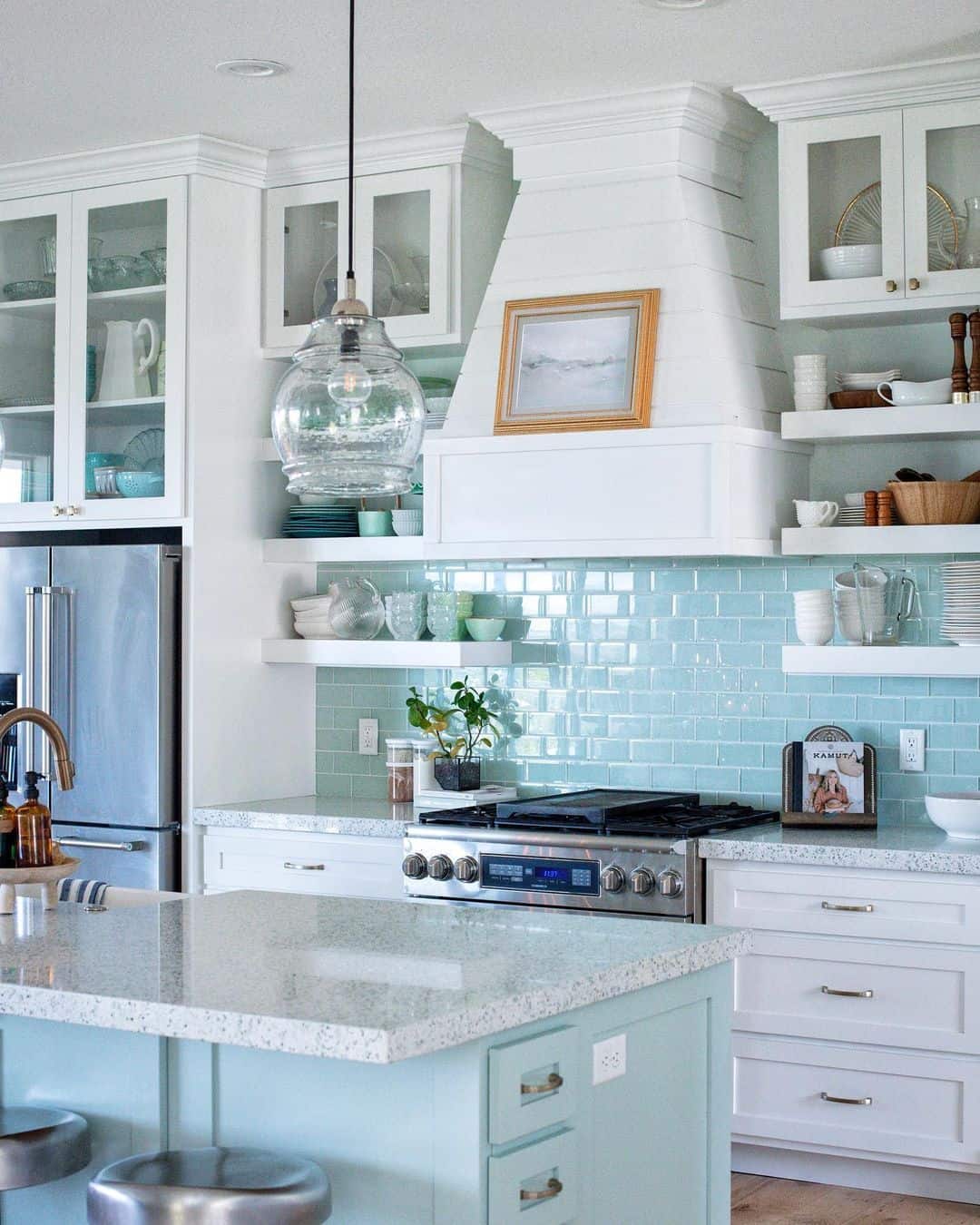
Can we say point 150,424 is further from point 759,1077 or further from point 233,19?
point 759,1077

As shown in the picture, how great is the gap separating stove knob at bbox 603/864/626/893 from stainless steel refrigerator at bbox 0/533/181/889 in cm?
146

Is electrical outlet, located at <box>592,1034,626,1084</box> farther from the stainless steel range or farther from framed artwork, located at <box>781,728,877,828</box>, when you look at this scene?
framed artwork, located at <box>781,728,877,828</box>

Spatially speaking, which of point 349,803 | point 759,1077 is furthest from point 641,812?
point 349,803

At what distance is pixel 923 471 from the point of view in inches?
182

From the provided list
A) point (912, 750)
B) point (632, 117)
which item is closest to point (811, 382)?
point (632, 117)

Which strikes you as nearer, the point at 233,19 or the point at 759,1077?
the point at 233,19

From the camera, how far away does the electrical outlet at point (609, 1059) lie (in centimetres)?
254

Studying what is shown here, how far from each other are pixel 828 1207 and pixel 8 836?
2222mm

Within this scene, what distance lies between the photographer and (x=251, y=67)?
4.34m

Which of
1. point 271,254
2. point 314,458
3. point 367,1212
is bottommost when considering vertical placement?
point 367,1212

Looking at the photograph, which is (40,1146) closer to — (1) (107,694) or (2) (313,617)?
(1) (107,694)

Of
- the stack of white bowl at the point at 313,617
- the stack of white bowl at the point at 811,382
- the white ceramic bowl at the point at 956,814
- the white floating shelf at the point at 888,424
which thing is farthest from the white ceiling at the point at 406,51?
the white ceramic bowl at the point at 956,814

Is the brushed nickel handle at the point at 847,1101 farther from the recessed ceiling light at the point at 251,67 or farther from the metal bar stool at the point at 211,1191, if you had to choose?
the recessed ceiling light at the point at 251,67

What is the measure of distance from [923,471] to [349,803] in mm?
2022
